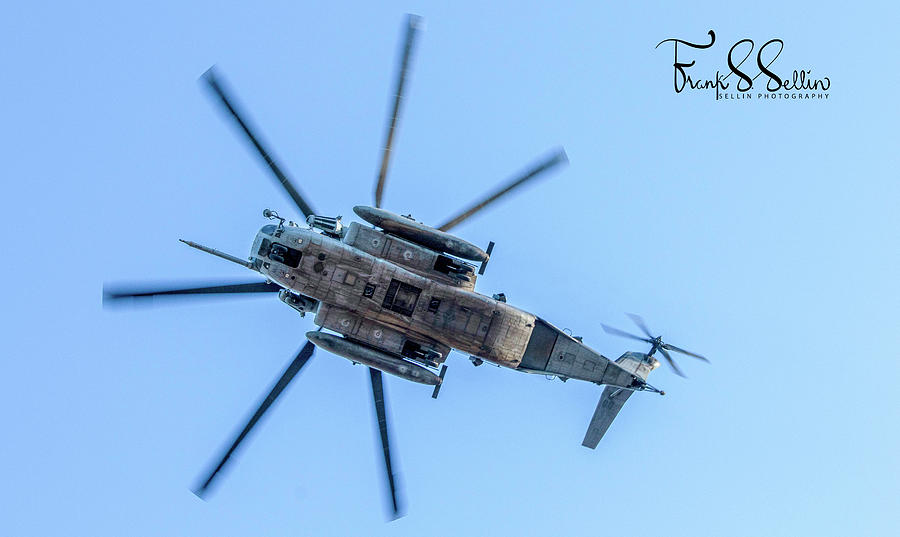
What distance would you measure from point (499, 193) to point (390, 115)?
454cm

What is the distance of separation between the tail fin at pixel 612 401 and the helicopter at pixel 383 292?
6.14 metres

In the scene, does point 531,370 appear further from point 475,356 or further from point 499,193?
point 499,193

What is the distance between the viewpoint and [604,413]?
3070cm

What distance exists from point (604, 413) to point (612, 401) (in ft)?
2.13

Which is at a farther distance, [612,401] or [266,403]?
[612,401]

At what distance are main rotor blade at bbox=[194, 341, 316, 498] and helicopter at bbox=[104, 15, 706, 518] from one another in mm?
34

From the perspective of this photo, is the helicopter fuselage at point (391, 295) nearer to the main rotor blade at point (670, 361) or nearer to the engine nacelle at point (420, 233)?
the engine nacelle at point (420, 233)

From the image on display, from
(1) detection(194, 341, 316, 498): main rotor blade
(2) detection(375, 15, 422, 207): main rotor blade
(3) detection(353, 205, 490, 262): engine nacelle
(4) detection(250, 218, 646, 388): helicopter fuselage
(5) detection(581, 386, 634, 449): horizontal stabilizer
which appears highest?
(2) detection(375, 15, 422, 207): main rotor blade

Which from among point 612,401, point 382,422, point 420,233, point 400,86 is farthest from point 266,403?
point 612,401

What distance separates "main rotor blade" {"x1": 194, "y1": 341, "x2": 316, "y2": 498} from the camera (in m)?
23.9

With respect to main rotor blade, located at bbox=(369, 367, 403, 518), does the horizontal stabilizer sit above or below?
above

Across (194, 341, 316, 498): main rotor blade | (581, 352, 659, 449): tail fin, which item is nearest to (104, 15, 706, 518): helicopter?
(194, 341, 316, 498): main rotor blade

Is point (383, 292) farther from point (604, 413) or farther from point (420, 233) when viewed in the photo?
point (604, 413)

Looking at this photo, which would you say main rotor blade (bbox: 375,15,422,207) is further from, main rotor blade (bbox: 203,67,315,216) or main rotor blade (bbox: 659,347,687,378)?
Result: main rotor blade (bbox: 659,347,687,378)
